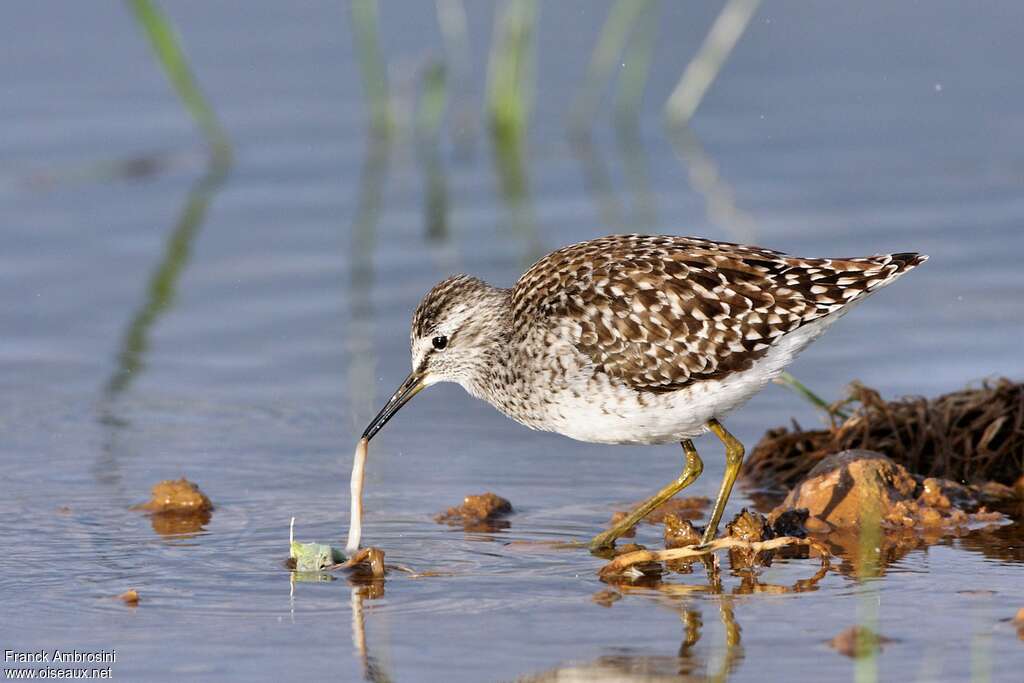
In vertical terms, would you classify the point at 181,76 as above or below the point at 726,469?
above

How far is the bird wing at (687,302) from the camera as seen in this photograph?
8523 millimetres

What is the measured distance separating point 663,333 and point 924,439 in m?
1.85

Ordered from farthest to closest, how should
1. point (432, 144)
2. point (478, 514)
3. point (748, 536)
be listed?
point (432, 144) < point (478, 514) < point (748, 536)

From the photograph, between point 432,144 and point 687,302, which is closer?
point 687,302

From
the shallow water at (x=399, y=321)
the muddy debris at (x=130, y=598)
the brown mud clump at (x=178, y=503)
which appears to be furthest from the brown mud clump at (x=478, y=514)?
the muddy debris at (x=130, y=598)

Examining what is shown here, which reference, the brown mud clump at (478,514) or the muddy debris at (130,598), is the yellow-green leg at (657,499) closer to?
the brown mud clump at (478,514)

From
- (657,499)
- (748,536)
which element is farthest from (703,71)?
(748,536)

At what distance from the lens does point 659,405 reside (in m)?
8.48

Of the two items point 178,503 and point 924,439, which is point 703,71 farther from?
point 178,503

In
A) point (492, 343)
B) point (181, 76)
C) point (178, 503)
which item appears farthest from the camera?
point (181, 76)

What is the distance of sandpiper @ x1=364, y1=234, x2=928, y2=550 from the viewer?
8516 millimetres

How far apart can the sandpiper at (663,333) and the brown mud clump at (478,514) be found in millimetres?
446

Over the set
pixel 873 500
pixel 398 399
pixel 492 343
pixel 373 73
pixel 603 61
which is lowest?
pixel 873 500

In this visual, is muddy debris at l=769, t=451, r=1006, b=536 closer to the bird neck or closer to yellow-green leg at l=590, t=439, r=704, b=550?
yellow-green leg at l=590, t=439, r=704, b=550
